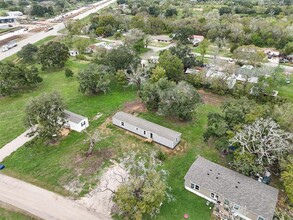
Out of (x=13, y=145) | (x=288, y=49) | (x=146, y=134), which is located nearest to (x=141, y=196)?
(x=146, y=134)

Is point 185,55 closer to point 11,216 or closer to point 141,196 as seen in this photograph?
point 141,196

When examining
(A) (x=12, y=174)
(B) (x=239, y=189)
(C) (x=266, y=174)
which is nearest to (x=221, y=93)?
(C) (x=266, y=174)

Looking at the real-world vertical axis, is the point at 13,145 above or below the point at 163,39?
above

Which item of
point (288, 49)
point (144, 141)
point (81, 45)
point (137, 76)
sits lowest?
point (288, 49)

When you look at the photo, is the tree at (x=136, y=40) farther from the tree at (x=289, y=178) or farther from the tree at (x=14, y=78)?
the tree at (x=289, y=178)

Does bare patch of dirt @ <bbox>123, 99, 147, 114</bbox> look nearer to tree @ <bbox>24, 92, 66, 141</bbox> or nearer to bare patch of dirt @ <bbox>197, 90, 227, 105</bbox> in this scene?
bare patch of dirt @ <bbox>197, 90, 227, 105</bbox>

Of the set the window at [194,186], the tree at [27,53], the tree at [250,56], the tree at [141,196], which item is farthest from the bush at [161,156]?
the tree at [27,53]

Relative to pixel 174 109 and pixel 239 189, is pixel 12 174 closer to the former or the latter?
pixel 174 109
